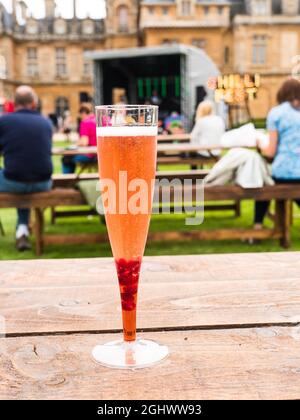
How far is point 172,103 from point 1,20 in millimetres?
28640

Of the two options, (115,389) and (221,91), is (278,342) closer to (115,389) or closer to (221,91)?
(115,389)

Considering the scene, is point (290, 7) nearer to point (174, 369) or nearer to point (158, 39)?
point (158, 39)

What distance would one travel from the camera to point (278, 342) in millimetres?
751

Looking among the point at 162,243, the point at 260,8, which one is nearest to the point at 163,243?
the point at 162,243

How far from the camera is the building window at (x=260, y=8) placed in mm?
38156

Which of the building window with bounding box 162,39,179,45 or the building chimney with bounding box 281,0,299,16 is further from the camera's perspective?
the building chimney with bounding box 281,0,299,16

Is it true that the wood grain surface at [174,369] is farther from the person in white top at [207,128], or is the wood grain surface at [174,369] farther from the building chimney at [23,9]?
the building chimney at [23,9]

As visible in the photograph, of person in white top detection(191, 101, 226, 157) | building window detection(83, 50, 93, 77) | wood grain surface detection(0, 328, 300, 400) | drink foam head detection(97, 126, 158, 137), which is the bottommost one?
wood grain surface detection(0, 328, 300, 400)

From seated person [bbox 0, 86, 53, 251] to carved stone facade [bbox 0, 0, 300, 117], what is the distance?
30.2 metres

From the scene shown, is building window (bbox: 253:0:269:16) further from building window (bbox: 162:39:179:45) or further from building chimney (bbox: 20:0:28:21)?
building chimney (bbox: 20:0:28:21)

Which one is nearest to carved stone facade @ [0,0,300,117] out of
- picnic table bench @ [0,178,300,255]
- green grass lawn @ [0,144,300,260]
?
green grass lawn @ [0,144,300,260]

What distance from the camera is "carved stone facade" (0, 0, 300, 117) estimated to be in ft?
124

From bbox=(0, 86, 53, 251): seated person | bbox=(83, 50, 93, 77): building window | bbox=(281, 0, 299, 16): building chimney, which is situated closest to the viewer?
bbox=(0, 86, 53, 251): seated person

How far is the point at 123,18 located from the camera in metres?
42.2
